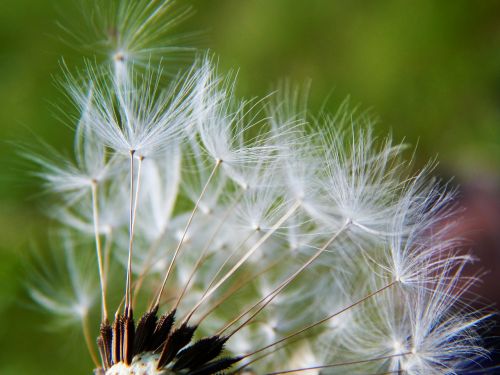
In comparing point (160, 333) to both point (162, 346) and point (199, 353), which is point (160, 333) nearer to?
point (162, 346)

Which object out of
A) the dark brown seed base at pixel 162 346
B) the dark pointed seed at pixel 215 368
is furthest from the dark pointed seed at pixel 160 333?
the dark pointed seed at pixel 215 368

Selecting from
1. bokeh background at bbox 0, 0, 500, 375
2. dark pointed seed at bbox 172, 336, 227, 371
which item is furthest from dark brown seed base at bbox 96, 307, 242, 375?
bokeh background at bbox 0, 0, 500, 375

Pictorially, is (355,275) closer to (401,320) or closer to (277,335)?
(401,320)

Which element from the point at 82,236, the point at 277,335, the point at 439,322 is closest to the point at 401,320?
the point at 439,322

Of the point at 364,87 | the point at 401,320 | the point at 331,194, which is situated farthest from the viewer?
the point at 364,87

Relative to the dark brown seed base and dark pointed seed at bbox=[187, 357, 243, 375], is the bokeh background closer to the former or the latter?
the dark brown seed base

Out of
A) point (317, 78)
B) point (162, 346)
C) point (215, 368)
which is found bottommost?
point (215, 368)

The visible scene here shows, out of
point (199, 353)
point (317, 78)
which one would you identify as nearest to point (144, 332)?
point (199, 353)

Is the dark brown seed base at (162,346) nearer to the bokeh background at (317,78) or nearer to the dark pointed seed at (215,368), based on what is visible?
the dark pointed seed at (215,368)

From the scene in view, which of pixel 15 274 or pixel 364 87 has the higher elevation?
pixel 364 87
